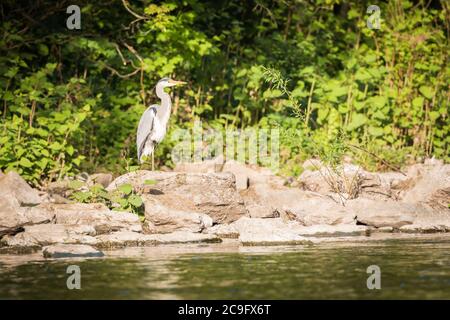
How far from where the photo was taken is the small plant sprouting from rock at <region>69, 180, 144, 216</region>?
9.84 metres

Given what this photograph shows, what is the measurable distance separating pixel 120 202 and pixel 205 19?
16.6 feet

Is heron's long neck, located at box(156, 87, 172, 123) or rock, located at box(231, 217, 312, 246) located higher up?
heron's long neck, located at box(156, 87, 172, 123)

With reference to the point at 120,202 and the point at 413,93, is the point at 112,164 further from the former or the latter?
the point at 413,93

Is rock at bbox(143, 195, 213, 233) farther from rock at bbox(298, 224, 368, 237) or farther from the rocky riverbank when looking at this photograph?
rock at bbox(298, 224, 368, 237)

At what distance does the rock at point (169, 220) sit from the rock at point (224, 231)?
4.2 inches

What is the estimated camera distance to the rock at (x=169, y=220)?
9547 mm

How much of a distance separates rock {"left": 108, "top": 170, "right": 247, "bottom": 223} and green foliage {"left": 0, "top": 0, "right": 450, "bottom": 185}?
1584 mm

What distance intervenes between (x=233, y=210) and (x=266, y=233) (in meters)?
1.43

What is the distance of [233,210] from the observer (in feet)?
34.0

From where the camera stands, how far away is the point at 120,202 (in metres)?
9.88

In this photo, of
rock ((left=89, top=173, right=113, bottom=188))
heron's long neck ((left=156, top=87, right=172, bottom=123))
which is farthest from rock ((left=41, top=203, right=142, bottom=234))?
heron's long neck ((left=156, top=87, right=172, bottom=123))
